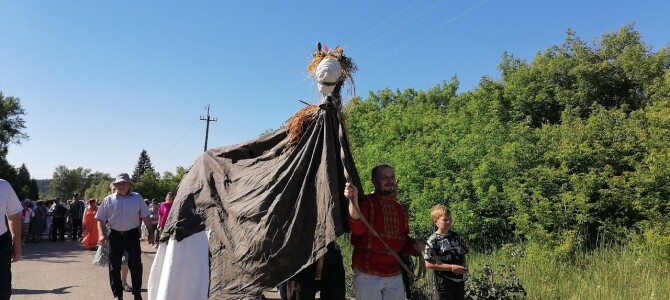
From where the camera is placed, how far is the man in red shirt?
393cm

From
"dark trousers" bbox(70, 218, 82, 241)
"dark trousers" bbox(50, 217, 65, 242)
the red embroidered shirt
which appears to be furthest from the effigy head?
"dark trousers" bbox(50, 217, 65, 242)

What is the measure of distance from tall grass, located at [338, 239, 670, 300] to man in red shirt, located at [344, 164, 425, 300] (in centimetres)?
261

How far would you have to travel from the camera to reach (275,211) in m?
4.03

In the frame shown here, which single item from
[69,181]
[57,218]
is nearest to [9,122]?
[57,218]

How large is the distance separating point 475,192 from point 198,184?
610cm

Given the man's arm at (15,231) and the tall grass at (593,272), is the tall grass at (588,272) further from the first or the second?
the man's arm at (15,231)

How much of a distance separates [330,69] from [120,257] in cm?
457

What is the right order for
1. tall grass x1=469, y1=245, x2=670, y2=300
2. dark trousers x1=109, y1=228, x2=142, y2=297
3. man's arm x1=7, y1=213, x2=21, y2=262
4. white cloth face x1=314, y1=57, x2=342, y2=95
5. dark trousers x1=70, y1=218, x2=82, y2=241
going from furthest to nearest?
dark trousers x1=70, y1=218, x2=82, y2=241 < dark trousers x1=109, y1=228, x2=142, y2=297 < tall grass x1=469, y1=245, x2=670, y2=300 < man's arm x1=7, y1=213, x2=21, y2=262 < white cloth face x1=314, y1=57, x2=342, y2=95

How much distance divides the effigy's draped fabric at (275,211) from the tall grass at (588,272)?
3076mm

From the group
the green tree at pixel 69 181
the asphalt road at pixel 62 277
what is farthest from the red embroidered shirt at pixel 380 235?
the green tree at pixel 69 181

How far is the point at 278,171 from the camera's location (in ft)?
13.8

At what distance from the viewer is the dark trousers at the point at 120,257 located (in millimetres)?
6926

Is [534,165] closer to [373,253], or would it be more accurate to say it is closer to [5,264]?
[373,253]

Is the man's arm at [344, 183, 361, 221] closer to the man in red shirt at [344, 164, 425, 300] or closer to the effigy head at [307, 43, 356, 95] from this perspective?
the man in red shirt at [344, 164, 425, 300]
